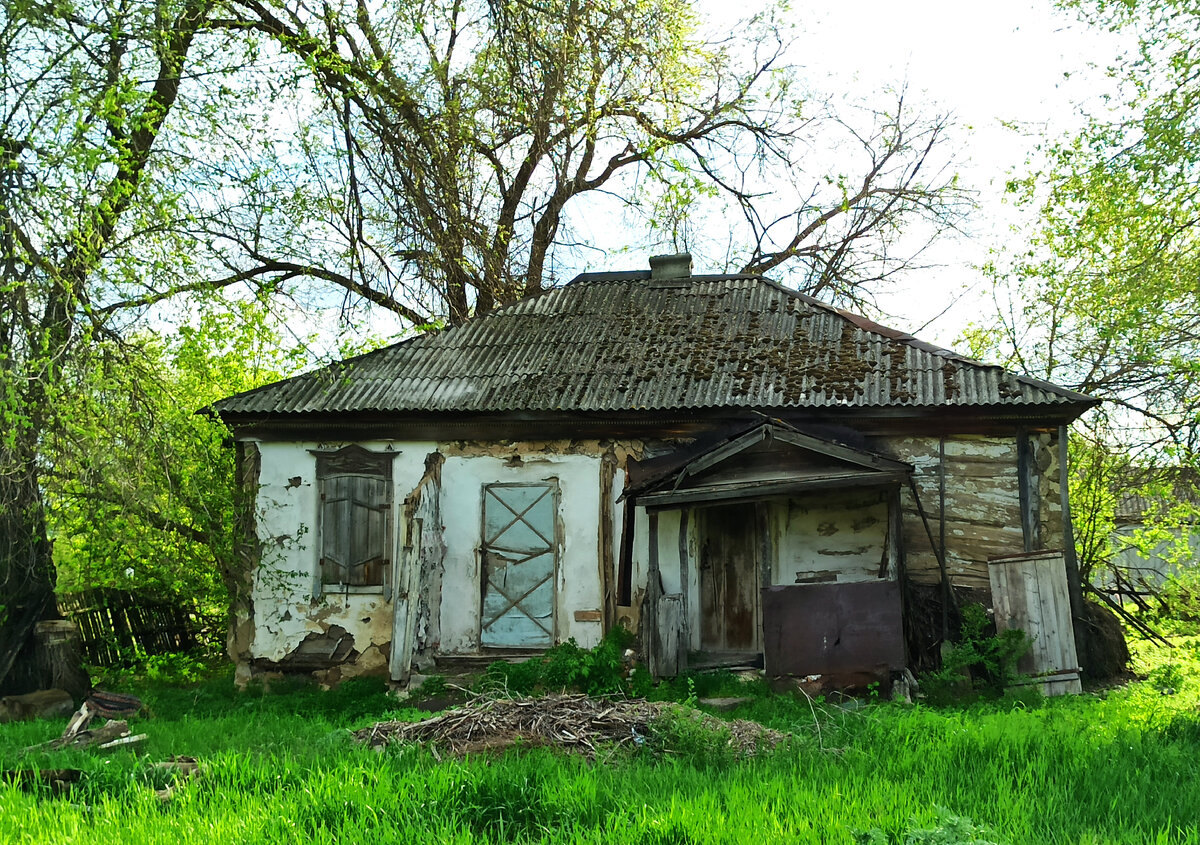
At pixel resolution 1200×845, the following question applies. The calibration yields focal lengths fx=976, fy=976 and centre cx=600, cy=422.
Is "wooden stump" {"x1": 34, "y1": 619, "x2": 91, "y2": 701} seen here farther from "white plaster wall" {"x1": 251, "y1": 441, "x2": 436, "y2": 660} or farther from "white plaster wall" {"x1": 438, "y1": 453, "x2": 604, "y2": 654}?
"white plaster wall" {"x1": 438, "y1": 453, "x2": 604, "y2": 654}

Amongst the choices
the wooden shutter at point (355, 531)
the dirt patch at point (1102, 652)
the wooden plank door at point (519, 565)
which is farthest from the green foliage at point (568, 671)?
the dirt patch at point (1102, 652)

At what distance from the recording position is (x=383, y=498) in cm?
1169

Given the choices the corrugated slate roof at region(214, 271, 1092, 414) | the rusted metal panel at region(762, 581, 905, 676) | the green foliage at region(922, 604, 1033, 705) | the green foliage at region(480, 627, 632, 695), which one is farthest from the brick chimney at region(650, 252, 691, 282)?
the green foliage at region(922, 604, 1033, 705)

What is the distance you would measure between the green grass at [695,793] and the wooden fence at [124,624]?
6.85m

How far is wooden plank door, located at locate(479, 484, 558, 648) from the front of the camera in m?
11.2

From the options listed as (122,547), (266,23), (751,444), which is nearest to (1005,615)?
(751,444)

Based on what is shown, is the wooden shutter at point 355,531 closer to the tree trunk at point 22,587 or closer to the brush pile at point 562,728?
the tree trunk at point 22,587

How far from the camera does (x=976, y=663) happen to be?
373 inches

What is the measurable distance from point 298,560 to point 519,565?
2.70m

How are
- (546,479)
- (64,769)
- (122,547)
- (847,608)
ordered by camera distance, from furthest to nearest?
(122,547), (546,479), (847,608), (64,769)

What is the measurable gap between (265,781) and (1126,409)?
14439 millimetres

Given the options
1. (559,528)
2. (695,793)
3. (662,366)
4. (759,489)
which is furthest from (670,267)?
(695,793)

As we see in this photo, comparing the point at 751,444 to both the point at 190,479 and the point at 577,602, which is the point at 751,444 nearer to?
the point at 577,602

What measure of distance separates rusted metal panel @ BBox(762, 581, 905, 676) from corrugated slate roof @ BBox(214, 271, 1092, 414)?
2154mm
